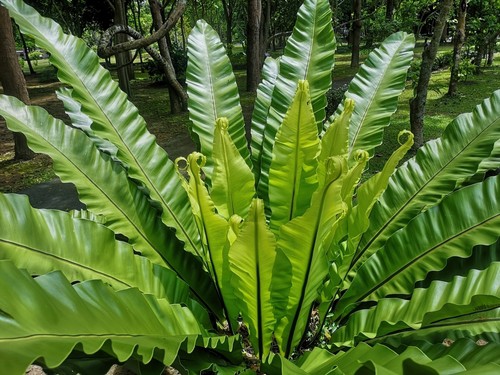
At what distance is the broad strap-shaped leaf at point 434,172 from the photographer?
62.2 inches

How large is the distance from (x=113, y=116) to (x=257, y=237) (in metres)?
0.93

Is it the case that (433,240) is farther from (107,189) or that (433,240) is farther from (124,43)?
(124,43)

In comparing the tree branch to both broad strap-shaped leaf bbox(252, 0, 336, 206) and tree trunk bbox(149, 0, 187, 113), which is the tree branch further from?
broad strap-shaped leaf bbox(252, 0, 336, 206)

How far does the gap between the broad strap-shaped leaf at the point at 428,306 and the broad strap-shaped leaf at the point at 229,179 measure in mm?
610

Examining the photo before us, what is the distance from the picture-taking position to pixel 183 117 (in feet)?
29.1

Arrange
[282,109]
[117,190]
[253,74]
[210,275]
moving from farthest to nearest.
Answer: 1. [253,74]
2. [282,109]
3. [210,275]
4. [117,190]

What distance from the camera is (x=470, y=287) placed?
1180mm

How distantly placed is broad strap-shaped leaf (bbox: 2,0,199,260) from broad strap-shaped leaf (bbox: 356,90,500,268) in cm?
80

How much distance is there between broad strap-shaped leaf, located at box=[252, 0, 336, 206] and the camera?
1840mm

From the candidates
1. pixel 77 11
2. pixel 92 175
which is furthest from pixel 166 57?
pixel 77 11

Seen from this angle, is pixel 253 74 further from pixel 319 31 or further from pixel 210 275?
pixel 210 275

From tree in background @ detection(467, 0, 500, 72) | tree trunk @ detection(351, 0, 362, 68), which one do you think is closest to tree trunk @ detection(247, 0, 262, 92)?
tree trunk @ detection(351, 0, 362, 68)

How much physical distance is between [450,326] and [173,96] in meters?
8.55

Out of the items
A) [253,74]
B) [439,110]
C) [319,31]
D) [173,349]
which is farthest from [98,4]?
[173,349]
